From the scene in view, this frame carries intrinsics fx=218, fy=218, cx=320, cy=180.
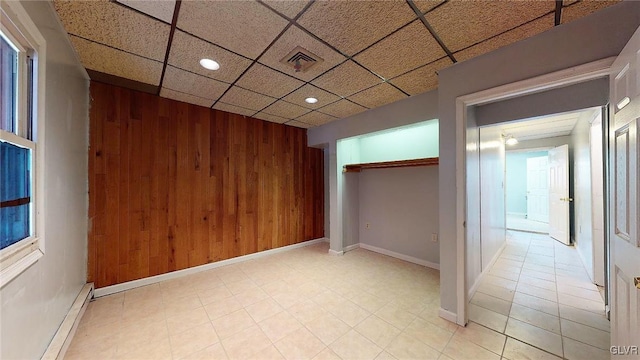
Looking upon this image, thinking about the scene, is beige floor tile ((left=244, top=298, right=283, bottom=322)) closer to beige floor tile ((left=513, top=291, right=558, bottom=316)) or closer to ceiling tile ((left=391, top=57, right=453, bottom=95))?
beige floor tile ((left=513, top=291, right=558, bottom=316))

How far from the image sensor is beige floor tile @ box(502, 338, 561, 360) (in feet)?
5.45

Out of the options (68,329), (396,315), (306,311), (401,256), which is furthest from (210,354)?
(401,256)

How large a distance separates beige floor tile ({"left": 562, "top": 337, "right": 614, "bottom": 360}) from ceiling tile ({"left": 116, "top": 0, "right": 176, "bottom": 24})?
3.77 metres

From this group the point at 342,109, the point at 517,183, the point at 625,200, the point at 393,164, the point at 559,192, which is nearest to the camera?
the point at 625,200

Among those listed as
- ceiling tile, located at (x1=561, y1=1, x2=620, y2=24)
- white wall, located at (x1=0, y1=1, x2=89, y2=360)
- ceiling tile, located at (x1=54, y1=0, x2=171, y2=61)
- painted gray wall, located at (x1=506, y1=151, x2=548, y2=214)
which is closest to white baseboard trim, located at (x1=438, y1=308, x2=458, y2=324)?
ceiling tile, located at (x1=561, y1=1, x2=620, y2=24)

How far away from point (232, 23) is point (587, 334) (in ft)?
12.6

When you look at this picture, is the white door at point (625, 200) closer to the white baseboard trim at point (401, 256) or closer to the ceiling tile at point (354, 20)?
the ceiling tile at point (354, 20)

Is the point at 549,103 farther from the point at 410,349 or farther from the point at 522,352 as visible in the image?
the point at 410,349

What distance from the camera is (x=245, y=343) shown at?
1.82m

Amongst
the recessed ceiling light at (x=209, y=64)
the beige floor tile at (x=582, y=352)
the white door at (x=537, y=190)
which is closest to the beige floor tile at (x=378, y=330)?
the beige floor tile at (x=582, y=352)

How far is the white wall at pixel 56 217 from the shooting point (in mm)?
1196

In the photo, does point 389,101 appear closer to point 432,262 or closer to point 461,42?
point 461,42

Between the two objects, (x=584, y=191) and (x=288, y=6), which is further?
(x=584, y=191)

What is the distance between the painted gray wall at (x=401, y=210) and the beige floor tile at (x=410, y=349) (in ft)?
6.05
